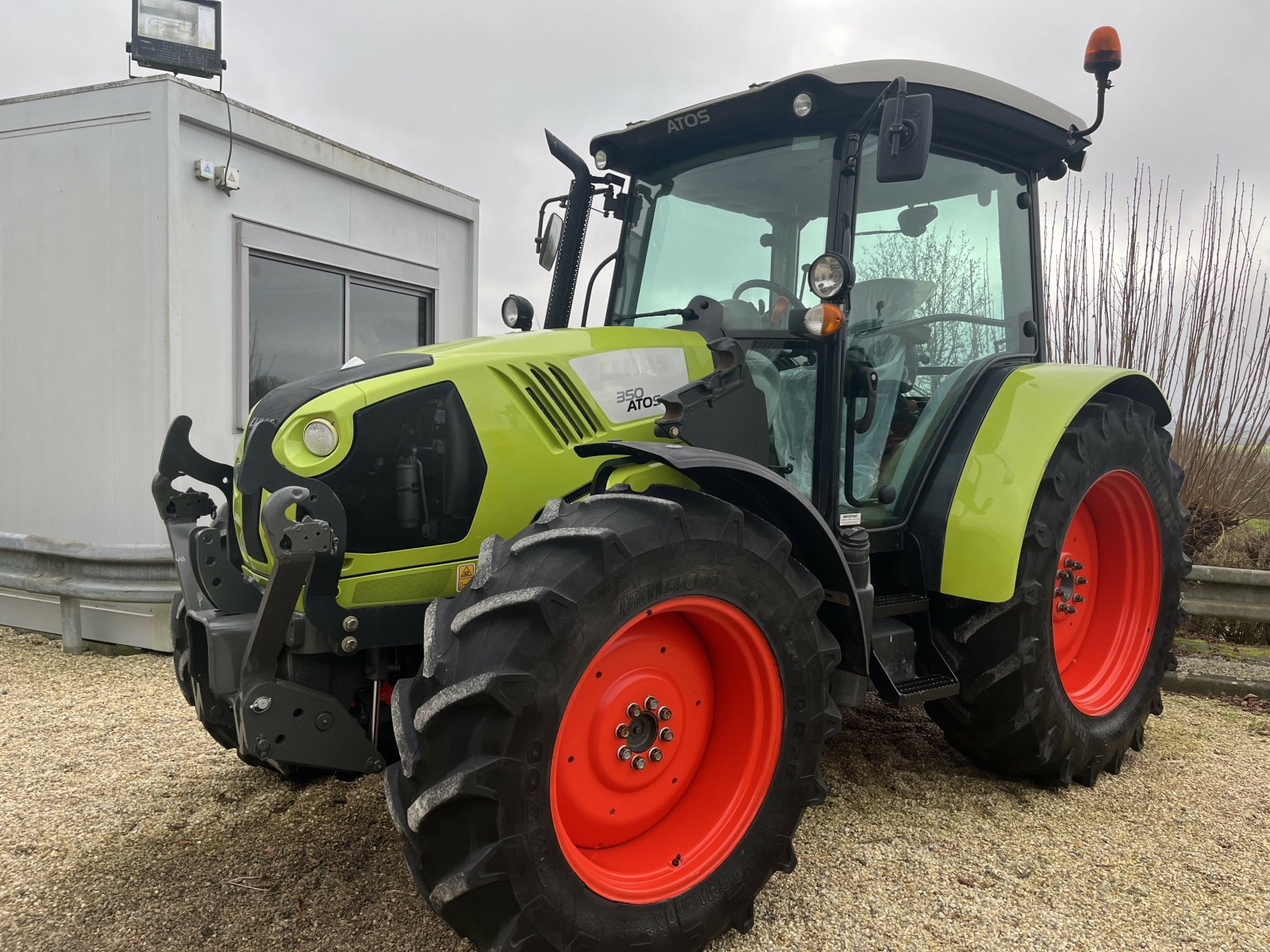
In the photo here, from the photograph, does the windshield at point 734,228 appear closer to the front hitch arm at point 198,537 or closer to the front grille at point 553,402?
the front grille at point 553,402

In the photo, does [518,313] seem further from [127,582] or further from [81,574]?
[81,574]

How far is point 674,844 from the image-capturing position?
253 centimetres

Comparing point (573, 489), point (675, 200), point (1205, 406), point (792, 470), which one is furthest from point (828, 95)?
point (1205, 406)

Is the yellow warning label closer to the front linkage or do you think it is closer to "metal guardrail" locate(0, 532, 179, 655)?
the front linkage

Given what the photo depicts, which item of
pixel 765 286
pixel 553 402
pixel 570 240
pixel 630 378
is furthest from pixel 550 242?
pixel 553 402

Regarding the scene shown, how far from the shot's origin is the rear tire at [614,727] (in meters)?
2.05

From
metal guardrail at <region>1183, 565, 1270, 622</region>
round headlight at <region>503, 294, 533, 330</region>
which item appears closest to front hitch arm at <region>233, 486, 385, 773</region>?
round headlight at <region>503, 294, 533, 330</region>

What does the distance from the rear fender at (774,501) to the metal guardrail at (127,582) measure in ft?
11.3

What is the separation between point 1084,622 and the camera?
392cm

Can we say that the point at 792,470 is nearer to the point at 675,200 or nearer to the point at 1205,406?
the point at 675,200

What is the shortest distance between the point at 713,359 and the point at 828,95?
93 centimetres

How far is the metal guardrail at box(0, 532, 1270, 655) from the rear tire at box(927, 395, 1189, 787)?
1.65m

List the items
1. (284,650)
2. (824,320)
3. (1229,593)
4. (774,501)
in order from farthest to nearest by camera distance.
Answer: (1229,593)
(824,320)
(774,501)
(284,650)

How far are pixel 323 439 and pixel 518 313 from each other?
142 cm
